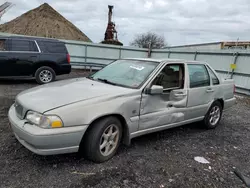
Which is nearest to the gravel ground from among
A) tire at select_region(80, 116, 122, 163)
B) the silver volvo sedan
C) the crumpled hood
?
tire at select_region(80, 116, 122, 163)

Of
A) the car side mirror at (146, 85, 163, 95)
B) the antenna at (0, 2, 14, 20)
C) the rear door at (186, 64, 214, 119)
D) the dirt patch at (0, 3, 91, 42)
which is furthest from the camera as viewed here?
the antenna at (0, 2, 14, 20)

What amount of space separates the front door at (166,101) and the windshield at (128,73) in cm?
21

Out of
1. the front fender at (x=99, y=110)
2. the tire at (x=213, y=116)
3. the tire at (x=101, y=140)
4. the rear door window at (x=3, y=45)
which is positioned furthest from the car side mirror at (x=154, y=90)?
the rear door window at (x=3, y=45)

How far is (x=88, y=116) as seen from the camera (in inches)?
104

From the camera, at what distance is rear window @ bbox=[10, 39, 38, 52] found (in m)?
7.79

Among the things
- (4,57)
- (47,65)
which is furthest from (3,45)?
(47,65)

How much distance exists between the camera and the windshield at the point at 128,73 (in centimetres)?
347

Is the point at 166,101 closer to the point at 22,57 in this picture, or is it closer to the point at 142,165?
the point at 142,165

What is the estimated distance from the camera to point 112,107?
9.38 ft

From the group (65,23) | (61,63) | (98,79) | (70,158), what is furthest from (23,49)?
(65,23)

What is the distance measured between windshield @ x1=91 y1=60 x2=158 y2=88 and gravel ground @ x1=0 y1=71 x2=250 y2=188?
1159mm

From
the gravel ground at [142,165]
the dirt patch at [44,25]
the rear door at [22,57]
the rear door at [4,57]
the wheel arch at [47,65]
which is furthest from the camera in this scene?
the dirt patch at [44,25]

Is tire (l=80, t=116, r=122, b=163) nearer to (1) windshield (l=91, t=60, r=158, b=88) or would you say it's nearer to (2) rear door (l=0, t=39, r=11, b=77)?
(1) windshield (l=91, t=60, r=158, b=88)

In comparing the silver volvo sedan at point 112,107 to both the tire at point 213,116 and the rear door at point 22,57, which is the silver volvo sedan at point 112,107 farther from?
the rear door at point 22,57
